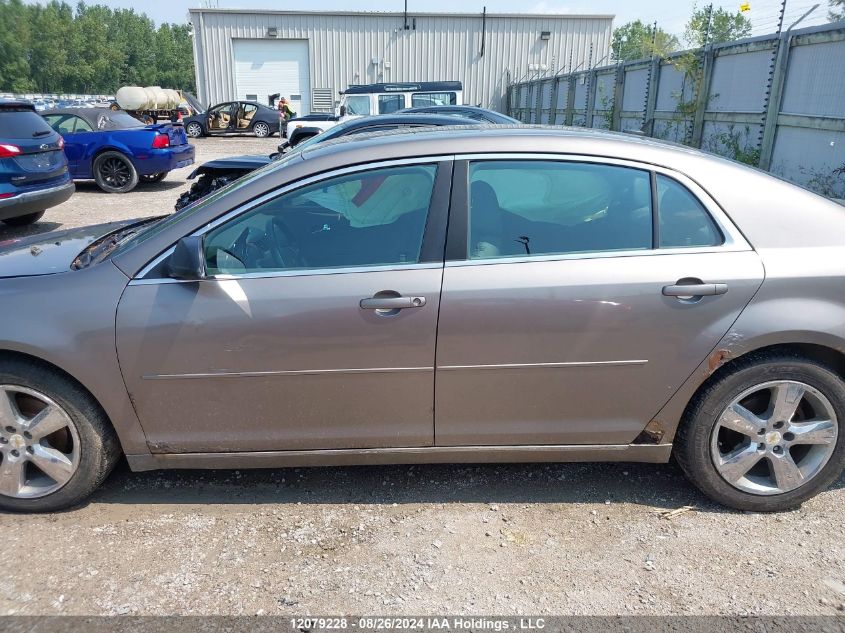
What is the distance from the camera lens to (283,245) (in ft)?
9.14

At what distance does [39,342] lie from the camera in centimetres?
258

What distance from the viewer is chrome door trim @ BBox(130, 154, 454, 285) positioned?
265cm

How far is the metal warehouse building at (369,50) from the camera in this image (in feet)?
104

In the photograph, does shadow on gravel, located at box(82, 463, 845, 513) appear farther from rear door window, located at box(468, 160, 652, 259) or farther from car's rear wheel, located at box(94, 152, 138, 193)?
car's rear wheel, located at box(94, 152, 138, 193)

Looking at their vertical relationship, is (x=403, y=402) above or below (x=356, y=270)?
below

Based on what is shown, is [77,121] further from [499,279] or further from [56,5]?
[56,5]

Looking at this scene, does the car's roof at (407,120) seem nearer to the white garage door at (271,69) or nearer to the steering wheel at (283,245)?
Result: the steering wheel at (283,245)

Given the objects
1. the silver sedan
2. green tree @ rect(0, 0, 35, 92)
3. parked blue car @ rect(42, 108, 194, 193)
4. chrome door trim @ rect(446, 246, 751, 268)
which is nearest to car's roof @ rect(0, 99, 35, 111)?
parked blue car @ rect(42, 108, 194, 193)

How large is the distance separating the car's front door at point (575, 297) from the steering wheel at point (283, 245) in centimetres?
67

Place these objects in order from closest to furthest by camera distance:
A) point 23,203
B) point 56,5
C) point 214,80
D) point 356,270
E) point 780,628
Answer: point 780,628, point 356,270, point 23,203, point 214,80, point 56,5

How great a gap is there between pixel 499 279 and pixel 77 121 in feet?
38.2

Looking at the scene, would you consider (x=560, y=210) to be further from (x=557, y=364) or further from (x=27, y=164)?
(x=27, y=164)

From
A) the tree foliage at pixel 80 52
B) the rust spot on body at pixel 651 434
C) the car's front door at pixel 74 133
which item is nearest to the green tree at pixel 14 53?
the tree foliage at pixel 80 52

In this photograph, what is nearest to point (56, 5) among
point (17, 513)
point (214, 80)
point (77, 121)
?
point (214, 80)
